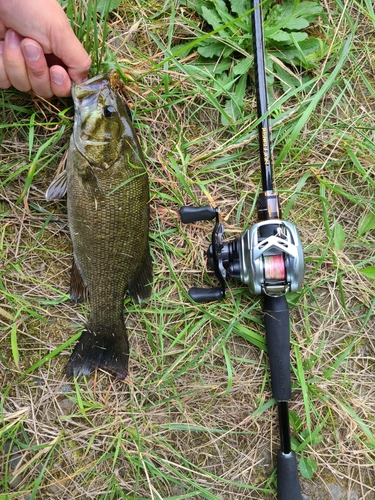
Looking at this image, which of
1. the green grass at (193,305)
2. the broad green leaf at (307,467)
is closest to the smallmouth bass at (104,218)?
the green grass at (193,305)

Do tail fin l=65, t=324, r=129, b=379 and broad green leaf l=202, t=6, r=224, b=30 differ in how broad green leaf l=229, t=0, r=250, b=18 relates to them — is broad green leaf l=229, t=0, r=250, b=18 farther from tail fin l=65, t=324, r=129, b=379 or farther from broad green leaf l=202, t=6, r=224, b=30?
tail fin l=65, t=324, r=129, b=379

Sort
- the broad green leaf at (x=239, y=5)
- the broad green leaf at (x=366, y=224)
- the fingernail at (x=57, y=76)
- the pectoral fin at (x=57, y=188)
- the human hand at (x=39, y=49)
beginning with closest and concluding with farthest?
the human hand at (x=39, y=49) < the fingernail at (x=57, y=76) < the pectoral fin at (x=57, y=188) < the broad green leaf at (x=239, y=5) < the broad green leaf at (x=366, y=224)

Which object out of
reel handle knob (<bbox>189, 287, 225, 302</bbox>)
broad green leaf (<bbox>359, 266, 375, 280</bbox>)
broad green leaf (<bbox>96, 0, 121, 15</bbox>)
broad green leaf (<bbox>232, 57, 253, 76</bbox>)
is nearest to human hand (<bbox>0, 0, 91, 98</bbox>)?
broad green leaf (<bbox>96, 0, 121, 15</bbox>)

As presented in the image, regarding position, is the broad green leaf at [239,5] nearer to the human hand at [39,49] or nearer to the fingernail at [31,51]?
the human hand at [39,49]

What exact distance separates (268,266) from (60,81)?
1305mm

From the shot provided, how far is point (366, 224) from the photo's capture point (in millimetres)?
2379

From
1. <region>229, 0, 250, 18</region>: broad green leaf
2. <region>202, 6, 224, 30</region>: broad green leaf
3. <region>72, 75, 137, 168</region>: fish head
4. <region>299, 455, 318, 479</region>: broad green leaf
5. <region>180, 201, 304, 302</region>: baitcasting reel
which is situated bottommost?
<region>299, 455, 318, 479</region>: broad green leaf

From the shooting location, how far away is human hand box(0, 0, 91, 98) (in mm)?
1828

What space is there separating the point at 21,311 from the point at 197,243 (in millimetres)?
1009

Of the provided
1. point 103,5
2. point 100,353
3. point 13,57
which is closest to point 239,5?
point 103,5

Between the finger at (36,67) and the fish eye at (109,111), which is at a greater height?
the finger at (36,67)

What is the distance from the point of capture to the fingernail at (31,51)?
72.5 inches

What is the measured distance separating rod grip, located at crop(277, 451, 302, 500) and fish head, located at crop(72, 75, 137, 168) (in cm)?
173

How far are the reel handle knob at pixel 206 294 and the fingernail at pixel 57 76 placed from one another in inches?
47.2
